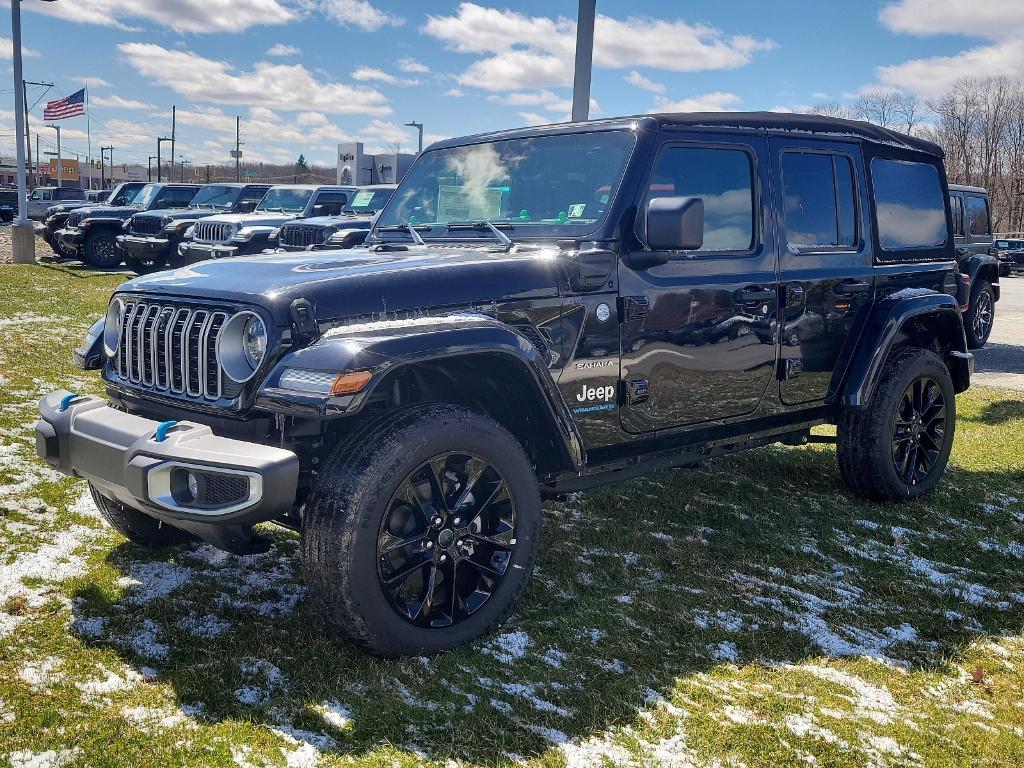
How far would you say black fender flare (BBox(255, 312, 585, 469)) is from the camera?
2928mm

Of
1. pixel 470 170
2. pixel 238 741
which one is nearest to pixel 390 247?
pixel 470 170

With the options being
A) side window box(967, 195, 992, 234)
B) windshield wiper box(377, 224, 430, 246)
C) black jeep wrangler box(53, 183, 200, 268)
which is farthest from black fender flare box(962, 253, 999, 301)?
black jeep wrangler box(53, 183, 200, 268)

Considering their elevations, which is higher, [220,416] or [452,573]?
[220,416]

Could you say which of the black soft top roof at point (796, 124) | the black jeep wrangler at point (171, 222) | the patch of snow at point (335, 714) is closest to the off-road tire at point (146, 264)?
the black jeep wrangler at point (171, 222)

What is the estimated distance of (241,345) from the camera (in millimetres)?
3195

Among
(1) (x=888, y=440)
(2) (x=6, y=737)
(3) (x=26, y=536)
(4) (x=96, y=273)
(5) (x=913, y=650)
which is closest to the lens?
(2) (x=6, y=737)

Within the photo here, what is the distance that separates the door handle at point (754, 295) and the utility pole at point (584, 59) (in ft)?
11.7

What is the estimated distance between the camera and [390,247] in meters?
4.33

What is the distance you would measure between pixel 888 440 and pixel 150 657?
3.94 m

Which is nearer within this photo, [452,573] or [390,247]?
[452,573]

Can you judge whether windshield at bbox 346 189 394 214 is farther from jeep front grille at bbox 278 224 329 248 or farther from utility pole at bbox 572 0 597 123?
utility pole at bbox 572 0 597 123

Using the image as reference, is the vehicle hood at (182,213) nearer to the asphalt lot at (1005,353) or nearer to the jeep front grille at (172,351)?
the asphalt lot at (1005,353)

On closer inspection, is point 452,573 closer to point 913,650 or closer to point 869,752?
point 869,752

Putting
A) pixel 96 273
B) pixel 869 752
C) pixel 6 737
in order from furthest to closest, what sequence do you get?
1. pixel 96 273
2. pixel 869 752
3. pixel 6 737
